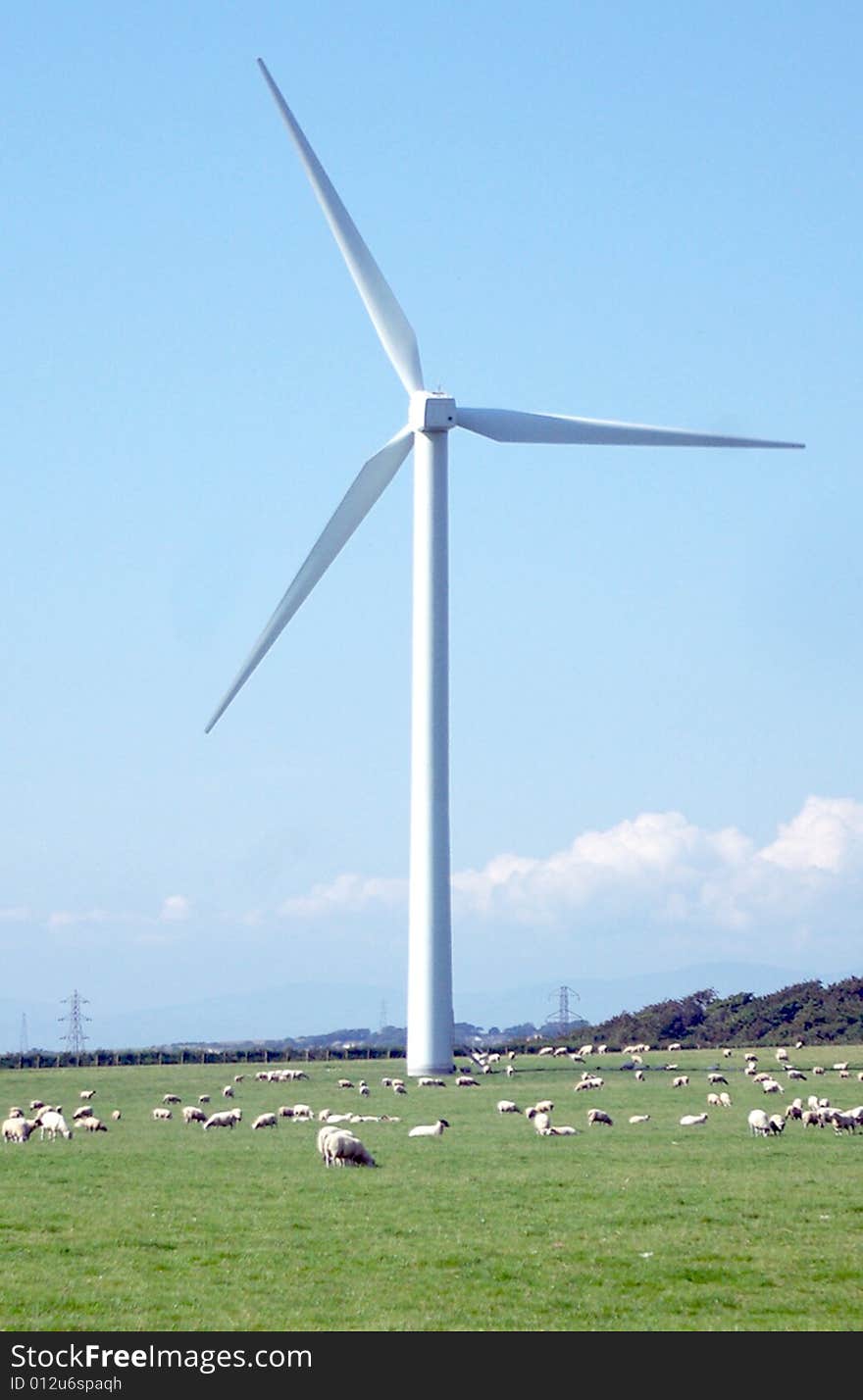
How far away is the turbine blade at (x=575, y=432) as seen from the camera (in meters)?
64.3

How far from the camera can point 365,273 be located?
6519cm

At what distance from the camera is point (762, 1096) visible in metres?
51.2

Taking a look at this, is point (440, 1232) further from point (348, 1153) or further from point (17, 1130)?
point (17, 1130)

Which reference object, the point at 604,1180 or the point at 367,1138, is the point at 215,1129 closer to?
Answer: the point at 367,1138

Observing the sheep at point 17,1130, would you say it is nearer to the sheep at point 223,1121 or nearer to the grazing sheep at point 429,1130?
the sheep at point 223,1121

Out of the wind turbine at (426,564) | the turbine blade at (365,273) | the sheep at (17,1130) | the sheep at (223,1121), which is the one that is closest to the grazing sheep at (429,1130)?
the sheep at (223,1121)

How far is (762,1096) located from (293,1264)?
31708 mm

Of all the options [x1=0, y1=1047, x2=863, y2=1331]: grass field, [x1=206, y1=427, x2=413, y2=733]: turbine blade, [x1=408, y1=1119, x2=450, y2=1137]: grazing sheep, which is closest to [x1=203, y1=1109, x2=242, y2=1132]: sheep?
[x1=0, y1=1047, x2=863, y2=1331]: grass field

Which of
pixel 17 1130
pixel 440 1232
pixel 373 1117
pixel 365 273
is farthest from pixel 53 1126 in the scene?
pixel 365 273

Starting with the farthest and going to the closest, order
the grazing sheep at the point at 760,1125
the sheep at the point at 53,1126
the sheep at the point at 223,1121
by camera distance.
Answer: the sheep at the point at 223,1121
the sheep at the point at 53,1126
the grazing sheep at the point at 760,1125

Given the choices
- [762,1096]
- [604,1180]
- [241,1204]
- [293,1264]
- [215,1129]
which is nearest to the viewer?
[293,1264]

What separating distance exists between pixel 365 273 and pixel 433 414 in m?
5.43

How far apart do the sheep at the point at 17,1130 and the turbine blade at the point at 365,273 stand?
3363cm
